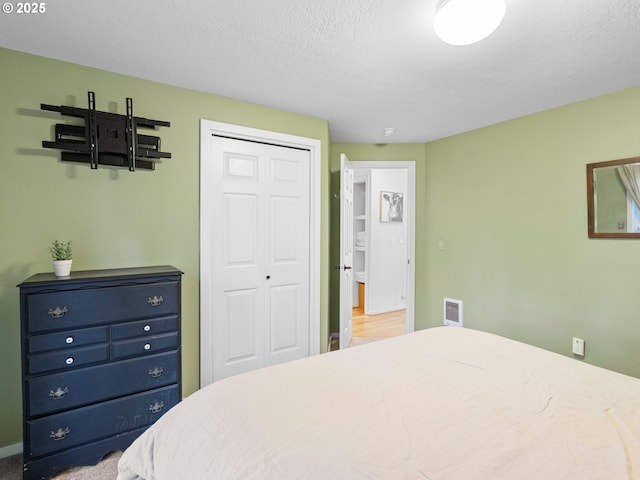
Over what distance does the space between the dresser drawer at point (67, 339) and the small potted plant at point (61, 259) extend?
34cm

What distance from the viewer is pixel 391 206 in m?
5.50

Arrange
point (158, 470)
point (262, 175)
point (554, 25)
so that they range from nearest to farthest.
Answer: point (158, 470), point (554, 25), point (262, 175)

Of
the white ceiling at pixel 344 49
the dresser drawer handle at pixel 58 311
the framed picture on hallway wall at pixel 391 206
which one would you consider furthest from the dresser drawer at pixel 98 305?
the framed picture on hallway wall at pixel 391 206

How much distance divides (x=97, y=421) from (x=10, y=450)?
2.16ft

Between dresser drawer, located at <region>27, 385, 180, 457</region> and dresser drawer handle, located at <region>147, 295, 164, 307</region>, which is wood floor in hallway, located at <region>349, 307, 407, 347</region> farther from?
dresser drawer handle, located at <region>147, 295, 164, 307</region>

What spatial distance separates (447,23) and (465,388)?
1.54 meters

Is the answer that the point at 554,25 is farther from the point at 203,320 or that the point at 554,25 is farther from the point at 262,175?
the point at 203,320

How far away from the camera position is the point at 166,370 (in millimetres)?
2008

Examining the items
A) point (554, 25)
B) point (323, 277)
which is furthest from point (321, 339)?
point (554, 25)

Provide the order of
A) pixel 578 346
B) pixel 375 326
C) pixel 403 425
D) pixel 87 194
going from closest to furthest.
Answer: pixel 403 425
pixel 87 194
pixel 578 346
pixel 375 326

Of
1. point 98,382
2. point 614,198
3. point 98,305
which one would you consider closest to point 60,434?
point 98,382

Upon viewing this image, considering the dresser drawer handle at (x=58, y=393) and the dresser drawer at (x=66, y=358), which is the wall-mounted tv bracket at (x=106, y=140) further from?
the dresser drawer handle at (x=58, y=393)

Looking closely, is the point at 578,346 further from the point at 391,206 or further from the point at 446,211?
the point at 391,206

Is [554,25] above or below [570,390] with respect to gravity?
above
